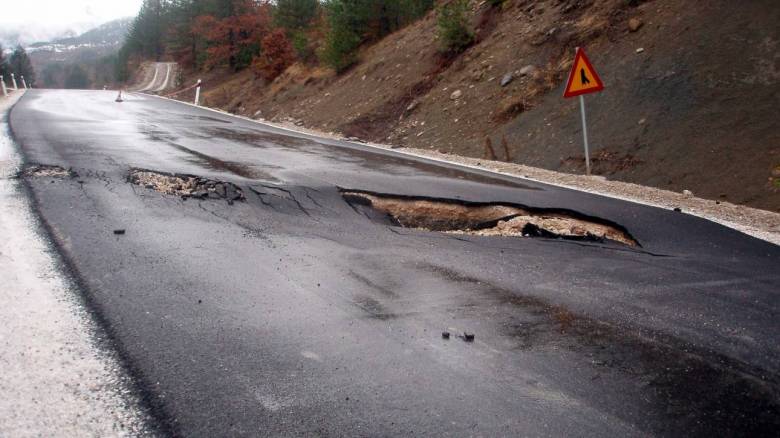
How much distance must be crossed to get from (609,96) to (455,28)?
8532mm

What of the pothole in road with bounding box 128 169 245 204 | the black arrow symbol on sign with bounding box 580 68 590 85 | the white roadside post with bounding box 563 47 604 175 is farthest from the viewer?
the black arrow symbol on sign with bounding box 580 68 590 85

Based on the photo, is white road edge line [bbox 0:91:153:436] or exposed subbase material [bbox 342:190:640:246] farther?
exposed subbase material [bbox 342:190:640:246]

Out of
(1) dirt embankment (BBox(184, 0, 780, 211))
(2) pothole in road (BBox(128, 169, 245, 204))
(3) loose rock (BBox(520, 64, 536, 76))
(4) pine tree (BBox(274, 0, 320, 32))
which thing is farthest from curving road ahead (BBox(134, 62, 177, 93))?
(2) pothole in road (BBox(128, 169, 245, 204))

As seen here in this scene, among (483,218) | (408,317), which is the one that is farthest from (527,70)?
(408,317)

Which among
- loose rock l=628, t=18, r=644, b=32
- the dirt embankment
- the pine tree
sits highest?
the pine tree

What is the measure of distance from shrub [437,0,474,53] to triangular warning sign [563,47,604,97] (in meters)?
10.2

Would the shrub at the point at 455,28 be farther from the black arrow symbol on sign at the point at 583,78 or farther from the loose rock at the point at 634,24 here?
the black arrow symbol on sign at the point at 583,78

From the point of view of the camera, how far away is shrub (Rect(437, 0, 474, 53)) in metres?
19.5

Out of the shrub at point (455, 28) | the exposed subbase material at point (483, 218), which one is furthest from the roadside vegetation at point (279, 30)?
the exposed subbase material at point (483, 218)

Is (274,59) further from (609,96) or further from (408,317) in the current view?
(408,317)

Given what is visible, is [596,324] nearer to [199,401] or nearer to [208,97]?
[199,401]

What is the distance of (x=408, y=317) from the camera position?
374cm

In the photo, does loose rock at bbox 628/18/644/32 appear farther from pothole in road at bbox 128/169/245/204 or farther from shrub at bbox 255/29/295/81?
shrub at bbox 255/29/295/81

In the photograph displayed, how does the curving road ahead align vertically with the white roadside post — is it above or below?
below
